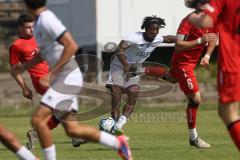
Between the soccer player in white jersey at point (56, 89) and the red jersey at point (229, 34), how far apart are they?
1.55 metres

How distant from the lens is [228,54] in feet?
35.6

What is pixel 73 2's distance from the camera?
35.8 m

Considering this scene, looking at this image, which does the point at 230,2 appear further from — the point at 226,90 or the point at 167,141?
the point at 167,141

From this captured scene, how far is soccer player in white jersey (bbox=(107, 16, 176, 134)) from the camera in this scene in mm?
17266

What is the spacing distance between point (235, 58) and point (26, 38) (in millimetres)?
6564

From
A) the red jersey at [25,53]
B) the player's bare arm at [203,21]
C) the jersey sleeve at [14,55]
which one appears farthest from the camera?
the jersey sleeve at [14,55]

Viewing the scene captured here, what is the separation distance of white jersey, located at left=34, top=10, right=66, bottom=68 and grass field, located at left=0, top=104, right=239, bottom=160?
3.14 m

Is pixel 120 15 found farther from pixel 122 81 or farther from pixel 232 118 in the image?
pixel 232 118

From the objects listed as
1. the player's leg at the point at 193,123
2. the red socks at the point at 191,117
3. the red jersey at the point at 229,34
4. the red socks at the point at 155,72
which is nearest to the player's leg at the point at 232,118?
the red jersey at the point at 229,34

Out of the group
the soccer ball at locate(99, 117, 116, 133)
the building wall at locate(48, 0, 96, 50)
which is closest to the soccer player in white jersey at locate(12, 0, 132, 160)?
the soccer ball at locate(99, 117, 116, 133)

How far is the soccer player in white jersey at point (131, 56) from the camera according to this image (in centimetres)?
1727

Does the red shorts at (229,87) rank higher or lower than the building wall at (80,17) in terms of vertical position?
higher

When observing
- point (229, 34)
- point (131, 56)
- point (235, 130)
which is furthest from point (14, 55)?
point (235, 130)

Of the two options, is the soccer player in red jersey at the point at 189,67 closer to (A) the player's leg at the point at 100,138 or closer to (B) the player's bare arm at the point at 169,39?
(B) the player's bare arm at the point at 169,39
